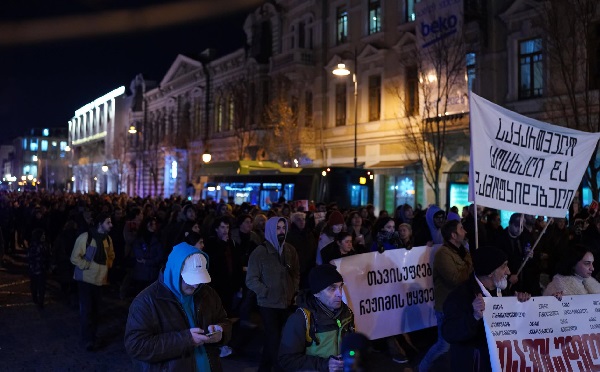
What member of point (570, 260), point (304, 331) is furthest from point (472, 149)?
point (304, 331)

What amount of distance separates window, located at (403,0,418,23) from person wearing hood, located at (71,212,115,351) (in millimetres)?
22431

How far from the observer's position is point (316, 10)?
3353 centimetres

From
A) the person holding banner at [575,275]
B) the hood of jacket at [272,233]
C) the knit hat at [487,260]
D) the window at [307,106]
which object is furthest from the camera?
the window at [307,106]

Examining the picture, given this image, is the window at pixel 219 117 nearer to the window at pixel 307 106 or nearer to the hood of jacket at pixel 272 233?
the window at pixel 307 106

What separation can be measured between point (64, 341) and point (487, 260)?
667 cm

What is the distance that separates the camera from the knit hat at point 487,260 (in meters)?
4.40

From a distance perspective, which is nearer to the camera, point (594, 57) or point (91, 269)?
point (91, 269)

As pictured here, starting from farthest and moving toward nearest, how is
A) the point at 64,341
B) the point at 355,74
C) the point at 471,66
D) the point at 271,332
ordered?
the point at 355,74 < the point at 471,66 < the point at 64,341 < the point at 271,332

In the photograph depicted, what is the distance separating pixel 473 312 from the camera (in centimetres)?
426

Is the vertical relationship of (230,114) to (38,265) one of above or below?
above

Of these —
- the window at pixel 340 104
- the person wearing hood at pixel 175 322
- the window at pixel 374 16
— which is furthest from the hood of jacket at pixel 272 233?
the window at pixel 340 104

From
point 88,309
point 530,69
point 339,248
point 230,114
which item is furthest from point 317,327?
point 230,114

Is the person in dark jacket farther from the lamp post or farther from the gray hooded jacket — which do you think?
the lamp post

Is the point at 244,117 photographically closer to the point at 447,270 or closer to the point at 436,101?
the point at 436,101
